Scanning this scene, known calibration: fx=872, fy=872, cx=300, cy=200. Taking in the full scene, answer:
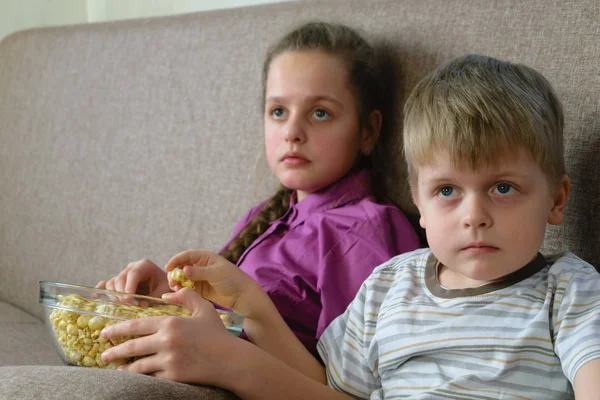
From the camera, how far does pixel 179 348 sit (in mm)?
1049

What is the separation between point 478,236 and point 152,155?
1.09 m

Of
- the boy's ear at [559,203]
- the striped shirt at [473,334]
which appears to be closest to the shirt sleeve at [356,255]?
the striped shirt at [473,334]

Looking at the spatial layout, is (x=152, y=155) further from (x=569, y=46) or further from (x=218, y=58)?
(x=569, y=46)

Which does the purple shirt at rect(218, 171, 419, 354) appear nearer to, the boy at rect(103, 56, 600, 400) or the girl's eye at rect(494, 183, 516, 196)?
the boy at rect(103, 56, 600, 400)

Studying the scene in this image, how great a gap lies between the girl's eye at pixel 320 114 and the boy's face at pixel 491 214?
448 mm

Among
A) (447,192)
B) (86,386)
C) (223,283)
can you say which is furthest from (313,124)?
(86,386)

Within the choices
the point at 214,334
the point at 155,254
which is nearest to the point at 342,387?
the point at 214,334

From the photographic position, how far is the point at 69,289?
115 centimetres

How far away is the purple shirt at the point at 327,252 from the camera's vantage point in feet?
4.45

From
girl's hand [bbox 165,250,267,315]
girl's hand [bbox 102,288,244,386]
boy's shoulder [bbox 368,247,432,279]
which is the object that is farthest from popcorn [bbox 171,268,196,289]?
boy's shoulder [bbox 368,247,432,279]

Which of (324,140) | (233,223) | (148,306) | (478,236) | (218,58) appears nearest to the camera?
(478,236)

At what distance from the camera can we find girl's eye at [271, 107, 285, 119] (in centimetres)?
153

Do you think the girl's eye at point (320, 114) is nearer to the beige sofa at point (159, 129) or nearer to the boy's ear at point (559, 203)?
the beige sofa at point (159, 129)

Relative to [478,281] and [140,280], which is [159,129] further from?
[478,281]
